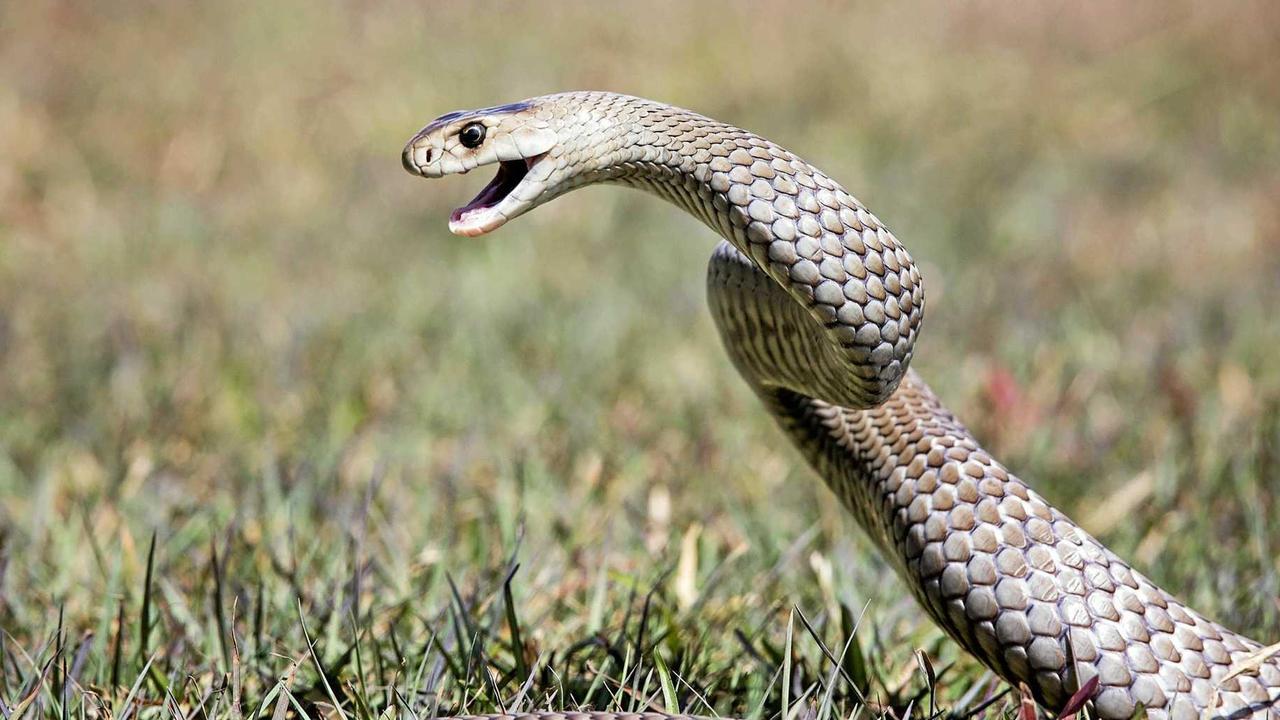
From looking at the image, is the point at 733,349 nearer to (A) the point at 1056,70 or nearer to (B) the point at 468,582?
(B) the point at 468,582

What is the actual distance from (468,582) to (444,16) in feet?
23.9

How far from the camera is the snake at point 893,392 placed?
196 cm

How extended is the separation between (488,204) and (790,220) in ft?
1.68

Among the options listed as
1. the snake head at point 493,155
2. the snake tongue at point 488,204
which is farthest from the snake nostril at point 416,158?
the snake tongue at point 488,204

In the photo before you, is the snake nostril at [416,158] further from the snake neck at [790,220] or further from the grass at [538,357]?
the grass at [538,357]

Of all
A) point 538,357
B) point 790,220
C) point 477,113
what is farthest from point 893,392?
point 538,357

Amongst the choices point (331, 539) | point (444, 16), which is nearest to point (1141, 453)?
point (331, 539)

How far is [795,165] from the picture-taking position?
2.04 m

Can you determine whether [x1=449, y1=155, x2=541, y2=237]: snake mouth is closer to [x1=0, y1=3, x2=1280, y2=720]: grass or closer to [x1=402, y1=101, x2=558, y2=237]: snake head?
[x1=402, y1=101, x2=558, y2=237]: snake head

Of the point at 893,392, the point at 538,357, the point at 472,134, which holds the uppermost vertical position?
the point at 472,134

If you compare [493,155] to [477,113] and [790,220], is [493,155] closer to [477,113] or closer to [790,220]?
[477,113]

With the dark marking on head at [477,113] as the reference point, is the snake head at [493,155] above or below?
below

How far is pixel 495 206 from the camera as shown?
7.00ft

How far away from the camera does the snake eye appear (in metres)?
2.18
